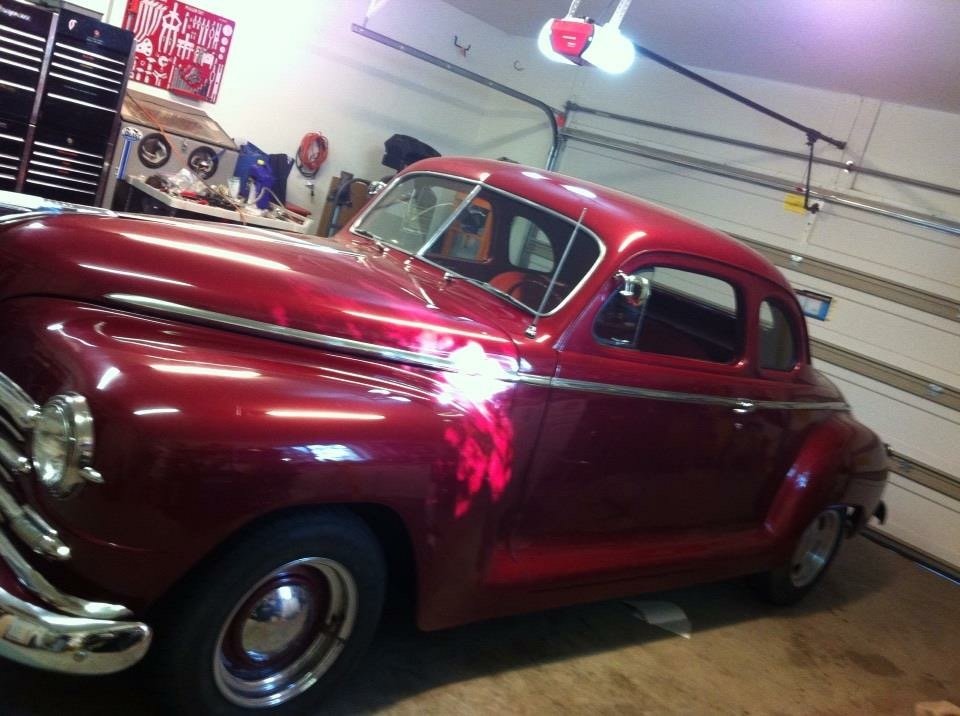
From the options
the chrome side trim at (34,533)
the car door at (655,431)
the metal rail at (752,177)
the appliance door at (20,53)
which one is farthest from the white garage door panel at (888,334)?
the chrome side trim at (34,533)

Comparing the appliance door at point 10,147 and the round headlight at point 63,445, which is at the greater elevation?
the appliance door at point 10,147

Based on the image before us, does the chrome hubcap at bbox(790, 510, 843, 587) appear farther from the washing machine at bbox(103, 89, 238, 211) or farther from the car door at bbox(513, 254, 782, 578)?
the washing machine at bbox(103, 89, 238, 211)

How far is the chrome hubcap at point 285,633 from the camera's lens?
2182 millimetres

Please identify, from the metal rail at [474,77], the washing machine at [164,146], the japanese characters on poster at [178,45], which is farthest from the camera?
the metal rail at [474,77]

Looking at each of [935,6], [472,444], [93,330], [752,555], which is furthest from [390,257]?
[935,6]

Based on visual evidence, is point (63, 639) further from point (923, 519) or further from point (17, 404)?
point (923, 519)

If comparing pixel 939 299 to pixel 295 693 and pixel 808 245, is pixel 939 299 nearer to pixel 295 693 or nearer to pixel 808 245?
pixel 808 245

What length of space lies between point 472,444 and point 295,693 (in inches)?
33.1

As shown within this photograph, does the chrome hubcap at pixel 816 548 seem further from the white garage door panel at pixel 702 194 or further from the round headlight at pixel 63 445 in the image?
the round headlight at pixel 63 445

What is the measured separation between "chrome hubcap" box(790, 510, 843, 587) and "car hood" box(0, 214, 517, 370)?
235cm

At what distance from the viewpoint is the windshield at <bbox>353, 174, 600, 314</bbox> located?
297 centimetres

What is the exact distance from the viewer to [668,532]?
3.35 m

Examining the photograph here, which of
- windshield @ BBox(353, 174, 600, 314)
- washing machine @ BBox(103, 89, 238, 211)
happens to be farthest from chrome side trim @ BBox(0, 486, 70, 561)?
washing machine @ BBox(103, 89, 238, 211)

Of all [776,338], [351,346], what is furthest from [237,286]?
[776,338]
